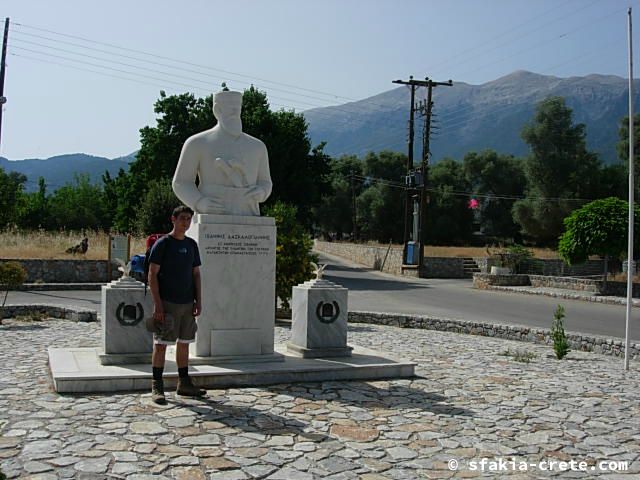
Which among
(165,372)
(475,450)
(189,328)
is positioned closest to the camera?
(475,450)

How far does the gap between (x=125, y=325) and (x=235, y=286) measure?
134 centimetres

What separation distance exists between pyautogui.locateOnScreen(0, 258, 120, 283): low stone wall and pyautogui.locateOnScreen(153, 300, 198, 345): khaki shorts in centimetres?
1833

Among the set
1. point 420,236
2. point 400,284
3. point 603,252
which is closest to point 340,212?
point 420,236

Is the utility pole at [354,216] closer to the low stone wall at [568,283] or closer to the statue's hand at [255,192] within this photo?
the low stone wall at [568,283]

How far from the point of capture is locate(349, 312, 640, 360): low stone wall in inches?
456

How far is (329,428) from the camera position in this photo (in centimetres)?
608

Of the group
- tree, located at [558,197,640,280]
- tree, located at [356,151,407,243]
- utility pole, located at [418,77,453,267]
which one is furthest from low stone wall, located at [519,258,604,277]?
tree, located at [356,151,407,243]

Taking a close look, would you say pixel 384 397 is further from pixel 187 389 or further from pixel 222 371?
pixel 187 389

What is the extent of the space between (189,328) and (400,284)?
75.6 feet

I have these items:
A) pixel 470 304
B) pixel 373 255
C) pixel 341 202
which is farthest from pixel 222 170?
pixel 341 202

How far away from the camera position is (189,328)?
6.84 meters

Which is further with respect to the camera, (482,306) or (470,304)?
(470,304)

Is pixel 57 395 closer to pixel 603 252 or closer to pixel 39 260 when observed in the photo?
pixel 39 260

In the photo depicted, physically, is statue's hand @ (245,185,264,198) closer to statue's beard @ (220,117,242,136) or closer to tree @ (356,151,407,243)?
statue's beard @ (220,117,242,136)
